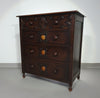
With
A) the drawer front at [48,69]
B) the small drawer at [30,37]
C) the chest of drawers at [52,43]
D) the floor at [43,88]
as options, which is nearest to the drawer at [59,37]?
the chest of drawers at [52,43]

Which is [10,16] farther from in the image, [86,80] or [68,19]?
[86,80]

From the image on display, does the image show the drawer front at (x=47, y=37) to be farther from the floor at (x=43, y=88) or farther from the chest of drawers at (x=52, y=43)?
the floor at (x=43, y=88)

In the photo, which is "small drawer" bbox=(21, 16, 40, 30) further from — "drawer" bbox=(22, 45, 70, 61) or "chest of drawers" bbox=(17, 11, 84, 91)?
"drawer" bbox=(22, 45, 70, 61)

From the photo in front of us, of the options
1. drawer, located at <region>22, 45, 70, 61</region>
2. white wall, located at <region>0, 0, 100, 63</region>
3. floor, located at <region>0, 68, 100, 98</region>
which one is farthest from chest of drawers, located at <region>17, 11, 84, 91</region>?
white wall, located at <region>0, 0, 100, 63</region>

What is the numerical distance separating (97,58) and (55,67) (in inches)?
48.1

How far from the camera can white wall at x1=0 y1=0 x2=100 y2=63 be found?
6.55 ft

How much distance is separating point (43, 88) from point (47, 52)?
0.56 m

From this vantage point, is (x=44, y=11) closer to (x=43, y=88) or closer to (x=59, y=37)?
(x=59, y=37)

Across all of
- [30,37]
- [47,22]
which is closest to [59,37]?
[47,22]

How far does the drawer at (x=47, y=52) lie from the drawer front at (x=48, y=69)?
3.6 inches

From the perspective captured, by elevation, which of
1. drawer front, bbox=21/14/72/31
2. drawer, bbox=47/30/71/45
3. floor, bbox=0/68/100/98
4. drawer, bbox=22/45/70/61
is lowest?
floor, bbox=0/68/100/98

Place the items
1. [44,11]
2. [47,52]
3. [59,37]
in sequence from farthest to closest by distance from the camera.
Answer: [44,11], [47,52], [59,37]

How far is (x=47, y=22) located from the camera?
1380 mm

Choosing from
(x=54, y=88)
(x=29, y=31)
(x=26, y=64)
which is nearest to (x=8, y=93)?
(x=26, y=64)
